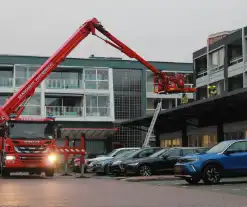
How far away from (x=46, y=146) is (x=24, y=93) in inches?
128

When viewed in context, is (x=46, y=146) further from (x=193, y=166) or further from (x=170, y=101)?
(x=170, y=101)

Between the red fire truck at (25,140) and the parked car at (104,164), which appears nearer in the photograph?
the red fire truck at (25,140)

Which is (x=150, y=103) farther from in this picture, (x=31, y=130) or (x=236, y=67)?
(x=31, y=130)

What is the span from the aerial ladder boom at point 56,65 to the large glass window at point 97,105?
21.2 m

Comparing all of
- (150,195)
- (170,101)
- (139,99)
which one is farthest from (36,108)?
(150,195)

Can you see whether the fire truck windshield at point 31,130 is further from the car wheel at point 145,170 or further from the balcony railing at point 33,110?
the balcony railing at point 33,110

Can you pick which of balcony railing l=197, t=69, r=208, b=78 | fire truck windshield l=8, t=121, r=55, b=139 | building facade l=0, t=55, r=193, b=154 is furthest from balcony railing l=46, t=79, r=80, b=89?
fire truck windshield l=8, t=121, r=55, b=139

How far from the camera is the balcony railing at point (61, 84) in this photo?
5225cm

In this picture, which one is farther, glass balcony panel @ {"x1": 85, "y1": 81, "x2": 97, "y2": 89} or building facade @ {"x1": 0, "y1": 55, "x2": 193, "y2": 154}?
glass balcony panel @ {"x1": 85, "y1": 81, "x2": 97, "y2": 89}

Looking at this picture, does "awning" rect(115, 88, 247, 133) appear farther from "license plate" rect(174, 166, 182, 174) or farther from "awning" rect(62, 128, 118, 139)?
"awning" rect(62, 128, 118, 139)

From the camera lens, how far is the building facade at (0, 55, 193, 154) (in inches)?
2042

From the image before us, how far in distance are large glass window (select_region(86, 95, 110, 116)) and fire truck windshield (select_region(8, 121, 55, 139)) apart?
27.6 m

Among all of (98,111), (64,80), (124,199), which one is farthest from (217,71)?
(124,199)

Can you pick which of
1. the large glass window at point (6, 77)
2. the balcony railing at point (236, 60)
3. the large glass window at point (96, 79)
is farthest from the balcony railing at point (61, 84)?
the balcony railing at point (236, 60)
